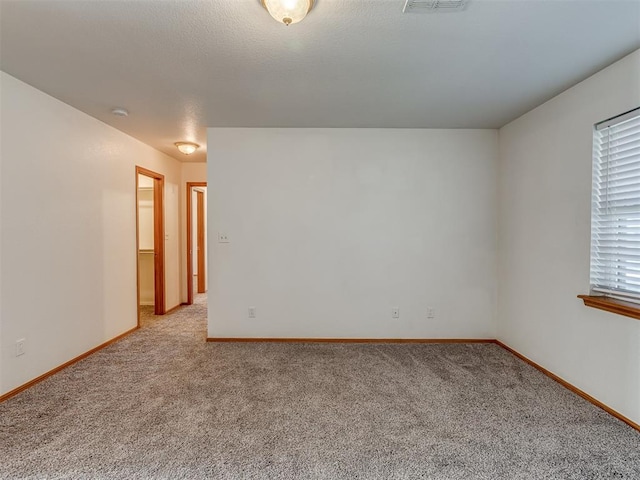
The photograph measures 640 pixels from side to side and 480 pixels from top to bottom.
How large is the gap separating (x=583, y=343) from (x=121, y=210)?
15.8ft

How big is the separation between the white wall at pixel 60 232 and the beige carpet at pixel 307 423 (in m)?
0.40

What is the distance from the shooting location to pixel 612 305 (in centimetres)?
212

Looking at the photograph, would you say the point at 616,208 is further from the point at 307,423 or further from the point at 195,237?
the point at 195,237

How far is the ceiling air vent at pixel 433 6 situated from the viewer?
1574 mm

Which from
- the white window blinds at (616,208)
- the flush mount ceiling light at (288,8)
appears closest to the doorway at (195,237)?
the flush mount ceiling light at (288,8)

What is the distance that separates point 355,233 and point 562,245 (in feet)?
6.38

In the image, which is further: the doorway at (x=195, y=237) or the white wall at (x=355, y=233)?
the doorway at (x=195, y=237)

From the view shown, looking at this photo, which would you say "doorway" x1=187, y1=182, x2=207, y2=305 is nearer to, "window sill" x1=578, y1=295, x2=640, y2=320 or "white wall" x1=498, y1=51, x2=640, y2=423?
"white wall" x1=498, y1=51, x2=640, y2=423

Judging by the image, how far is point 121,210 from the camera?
3.76 metres

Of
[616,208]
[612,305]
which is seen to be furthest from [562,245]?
[612,305]

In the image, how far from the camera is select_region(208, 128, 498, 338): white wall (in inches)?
143

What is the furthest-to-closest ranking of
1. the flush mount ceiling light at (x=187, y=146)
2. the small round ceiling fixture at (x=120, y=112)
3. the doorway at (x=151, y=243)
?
the doorway at (x=151, y=243), the flush mount ceiling light at (x=187, y=146), the small round ceiling fixture at (x=120, y=112)

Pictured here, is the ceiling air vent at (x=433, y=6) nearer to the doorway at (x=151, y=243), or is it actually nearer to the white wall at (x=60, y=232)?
the white wall at (x=60, y=232)

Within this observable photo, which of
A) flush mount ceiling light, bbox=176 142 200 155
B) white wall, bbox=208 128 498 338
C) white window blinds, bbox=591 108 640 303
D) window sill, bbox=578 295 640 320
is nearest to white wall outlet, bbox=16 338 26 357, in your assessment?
white wall, bbox=208 128 498 338
